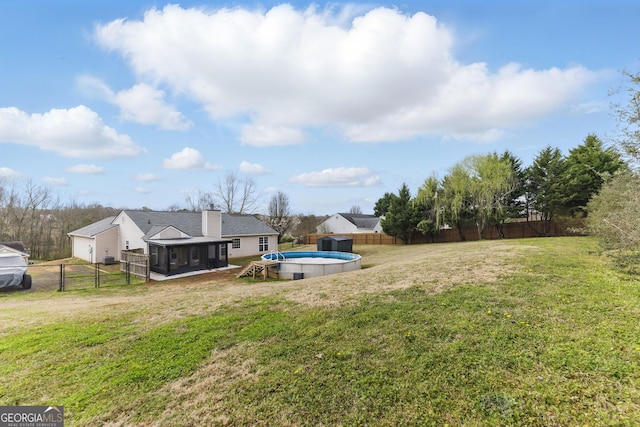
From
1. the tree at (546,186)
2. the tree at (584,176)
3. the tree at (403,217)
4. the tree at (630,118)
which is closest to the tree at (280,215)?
the tree at (403,217)

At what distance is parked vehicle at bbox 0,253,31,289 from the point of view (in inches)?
458

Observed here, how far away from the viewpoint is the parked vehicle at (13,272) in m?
11.6

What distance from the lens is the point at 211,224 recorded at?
1984cm

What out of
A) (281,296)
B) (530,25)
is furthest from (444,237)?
(281,296)

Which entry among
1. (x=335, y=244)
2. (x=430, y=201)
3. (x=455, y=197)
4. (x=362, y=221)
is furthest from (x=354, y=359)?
(x=362, y=221)

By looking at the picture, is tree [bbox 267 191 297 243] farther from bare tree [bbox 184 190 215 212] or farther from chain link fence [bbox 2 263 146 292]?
chain link fence [bbox 2 263 146 292]

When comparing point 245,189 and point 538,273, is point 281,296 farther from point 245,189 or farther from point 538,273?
point 245,189

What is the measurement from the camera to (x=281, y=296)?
7.04 meters

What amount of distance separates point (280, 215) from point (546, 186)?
27921 mm

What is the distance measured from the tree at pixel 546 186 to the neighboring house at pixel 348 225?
17.4 meters

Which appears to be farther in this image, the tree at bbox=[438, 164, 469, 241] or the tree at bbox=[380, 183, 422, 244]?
the tree at bbox=[380, 183, 422, 244]

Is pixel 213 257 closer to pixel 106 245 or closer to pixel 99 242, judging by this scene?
pixel 106 245

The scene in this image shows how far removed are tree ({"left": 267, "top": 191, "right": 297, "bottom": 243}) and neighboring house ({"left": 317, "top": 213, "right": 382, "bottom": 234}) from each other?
718cm

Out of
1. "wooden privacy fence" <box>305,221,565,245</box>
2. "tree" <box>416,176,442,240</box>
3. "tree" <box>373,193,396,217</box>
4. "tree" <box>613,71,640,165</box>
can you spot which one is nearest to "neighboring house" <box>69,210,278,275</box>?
"wooden privacy fence" <box>305,221,565,245</box>
